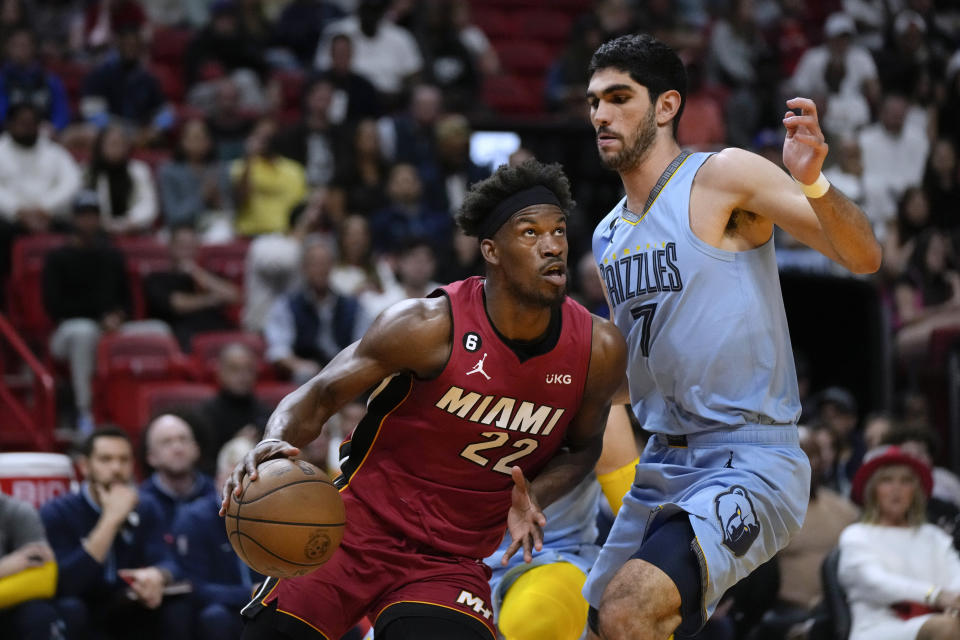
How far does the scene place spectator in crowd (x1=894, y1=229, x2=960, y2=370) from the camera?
10625mm

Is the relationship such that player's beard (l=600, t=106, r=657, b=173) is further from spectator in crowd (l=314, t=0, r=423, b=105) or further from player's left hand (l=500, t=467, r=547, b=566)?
spectator in crowd (l=314, t=0, r=423, b=105)

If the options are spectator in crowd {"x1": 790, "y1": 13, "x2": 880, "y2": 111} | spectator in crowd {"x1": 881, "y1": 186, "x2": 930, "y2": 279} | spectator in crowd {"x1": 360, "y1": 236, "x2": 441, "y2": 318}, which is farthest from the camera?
spectator in crowd {"x1": 790, "y1": 13, "x2": 880, "y2": 111}

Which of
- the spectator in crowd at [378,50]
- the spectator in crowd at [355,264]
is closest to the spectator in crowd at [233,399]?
the spectator in crowd at [355,264]

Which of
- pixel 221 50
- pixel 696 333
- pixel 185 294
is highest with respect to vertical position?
pixel 221 50

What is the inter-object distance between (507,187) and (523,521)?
114cm

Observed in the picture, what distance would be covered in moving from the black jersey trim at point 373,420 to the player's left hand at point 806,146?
1.45 meters

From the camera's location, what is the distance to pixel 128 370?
9281 millimetres

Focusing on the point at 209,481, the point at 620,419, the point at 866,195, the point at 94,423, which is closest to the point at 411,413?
the point at 620,419

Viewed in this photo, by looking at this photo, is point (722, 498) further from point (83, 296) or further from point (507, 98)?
point (507, 98)

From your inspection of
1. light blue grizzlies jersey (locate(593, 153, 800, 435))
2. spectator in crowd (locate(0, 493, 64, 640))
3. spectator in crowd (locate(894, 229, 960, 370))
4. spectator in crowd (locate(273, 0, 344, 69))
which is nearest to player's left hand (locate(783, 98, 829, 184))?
light blue grizzlies jersey (locate(593, 153, 800, 435))

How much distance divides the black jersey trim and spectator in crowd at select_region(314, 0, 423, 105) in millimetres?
8730

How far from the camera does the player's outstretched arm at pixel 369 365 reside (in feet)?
14.1

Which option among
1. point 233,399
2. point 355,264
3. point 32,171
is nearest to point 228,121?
point 32,171

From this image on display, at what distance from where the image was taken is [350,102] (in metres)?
12.4
